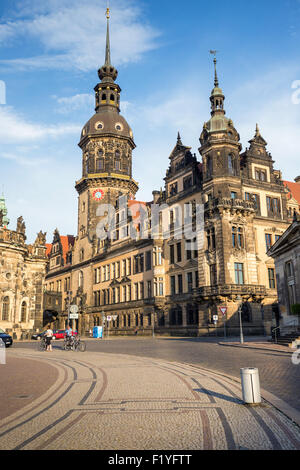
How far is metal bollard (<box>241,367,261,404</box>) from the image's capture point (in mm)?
8500

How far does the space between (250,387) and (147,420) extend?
254 centimetres

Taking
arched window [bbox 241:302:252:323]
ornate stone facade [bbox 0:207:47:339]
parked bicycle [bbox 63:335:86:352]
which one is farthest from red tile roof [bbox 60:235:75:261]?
parked bicycle [bbox 63:335:86:352]

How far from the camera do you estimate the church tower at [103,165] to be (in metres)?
73.2

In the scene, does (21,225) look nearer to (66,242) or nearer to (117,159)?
(117,159)

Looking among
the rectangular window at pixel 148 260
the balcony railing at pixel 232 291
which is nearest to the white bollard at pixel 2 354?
the balcony railing at pixel 232 291

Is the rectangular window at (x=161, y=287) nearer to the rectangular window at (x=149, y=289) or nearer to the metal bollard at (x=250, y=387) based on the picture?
the rectangular window at (x=149, y=289)

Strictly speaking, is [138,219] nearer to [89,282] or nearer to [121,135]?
[89,282]

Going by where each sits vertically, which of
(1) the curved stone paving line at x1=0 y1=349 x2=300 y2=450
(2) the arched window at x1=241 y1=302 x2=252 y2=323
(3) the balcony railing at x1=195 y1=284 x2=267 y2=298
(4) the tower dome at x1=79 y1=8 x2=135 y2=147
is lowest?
(1) the curved stone paving line at x1=0 y1=349 x2=300 y2=450

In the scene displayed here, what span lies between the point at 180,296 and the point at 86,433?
142 feet

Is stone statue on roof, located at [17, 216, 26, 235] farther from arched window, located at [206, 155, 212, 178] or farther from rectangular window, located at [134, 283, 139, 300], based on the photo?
arched window, located at [206, 155, 212, 178]

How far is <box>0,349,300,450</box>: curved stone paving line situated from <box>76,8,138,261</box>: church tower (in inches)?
2456

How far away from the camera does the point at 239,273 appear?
4447 cm

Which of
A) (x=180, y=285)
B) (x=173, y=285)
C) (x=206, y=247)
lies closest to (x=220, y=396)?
(x=206, y=247)

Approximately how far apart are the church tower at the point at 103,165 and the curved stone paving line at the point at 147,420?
205ft
